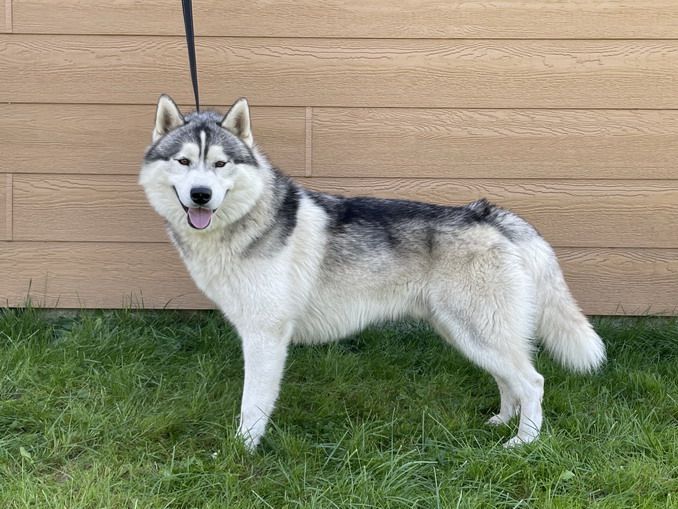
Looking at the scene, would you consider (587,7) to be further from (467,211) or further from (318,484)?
(318,484)

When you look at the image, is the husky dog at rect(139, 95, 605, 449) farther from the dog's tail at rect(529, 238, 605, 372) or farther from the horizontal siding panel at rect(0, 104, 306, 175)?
the horizontal siding panel at rect(0, 104, 306, 175)

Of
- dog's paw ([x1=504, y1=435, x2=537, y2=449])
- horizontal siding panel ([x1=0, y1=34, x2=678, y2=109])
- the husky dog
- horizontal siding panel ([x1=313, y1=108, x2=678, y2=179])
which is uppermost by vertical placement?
horizontal siding panel ([x1=0, y1=34, x2=678, y2=109])

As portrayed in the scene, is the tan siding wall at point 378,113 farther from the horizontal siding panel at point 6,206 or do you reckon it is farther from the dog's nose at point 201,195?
the dog's nose at point 201,195

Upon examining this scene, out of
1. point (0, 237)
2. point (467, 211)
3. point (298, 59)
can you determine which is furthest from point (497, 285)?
point (0, 237)

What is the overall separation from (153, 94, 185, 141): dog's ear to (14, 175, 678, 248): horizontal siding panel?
1.26 meters

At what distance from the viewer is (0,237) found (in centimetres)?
414

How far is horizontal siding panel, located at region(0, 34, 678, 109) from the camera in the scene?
13.0 ft

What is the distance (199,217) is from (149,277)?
1627 millimetres

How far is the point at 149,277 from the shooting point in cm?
421

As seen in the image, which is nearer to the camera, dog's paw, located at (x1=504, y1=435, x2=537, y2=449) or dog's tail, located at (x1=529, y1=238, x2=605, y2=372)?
dog's paw, located at (x1=504, y1=435, x2=537, y2=449)

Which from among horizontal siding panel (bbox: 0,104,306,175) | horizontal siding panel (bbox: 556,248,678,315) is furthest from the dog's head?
horizontal siding panel (bbox: 556,248,678,315)

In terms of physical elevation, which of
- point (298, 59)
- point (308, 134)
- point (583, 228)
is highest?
point (298, 59)

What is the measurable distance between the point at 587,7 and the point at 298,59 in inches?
73.9

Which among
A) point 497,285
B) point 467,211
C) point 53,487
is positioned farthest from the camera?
point 467,211
